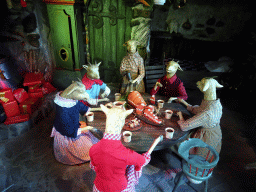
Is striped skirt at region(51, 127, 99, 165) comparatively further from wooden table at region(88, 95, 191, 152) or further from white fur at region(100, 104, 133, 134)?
white fur at region(100, 104, 133, 134)

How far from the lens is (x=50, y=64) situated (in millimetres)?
5215

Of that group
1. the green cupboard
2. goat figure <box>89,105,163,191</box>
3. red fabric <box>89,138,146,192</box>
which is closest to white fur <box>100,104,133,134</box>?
goat figure <box>89,105,163,191</box>

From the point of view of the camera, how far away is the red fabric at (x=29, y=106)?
4000 mm

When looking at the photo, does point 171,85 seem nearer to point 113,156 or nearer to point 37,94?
point 113,156

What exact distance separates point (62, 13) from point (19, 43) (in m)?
1.35

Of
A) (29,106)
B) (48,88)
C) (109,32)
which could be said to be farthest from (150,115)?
(109,32)

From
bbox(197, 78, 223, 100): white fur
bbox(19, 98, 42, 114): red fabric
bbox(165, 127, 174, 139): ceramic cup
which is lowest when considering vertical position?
bbox(19, 98, 42, 114): red fabric

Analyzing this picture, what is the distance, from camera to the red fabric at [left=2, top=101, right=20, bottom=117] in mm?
3753

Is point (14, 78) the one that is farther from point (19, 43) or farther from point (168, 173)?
point (168, 173)

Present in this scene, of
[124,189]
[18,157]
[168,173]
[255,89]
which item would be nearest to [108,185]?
[124,189]

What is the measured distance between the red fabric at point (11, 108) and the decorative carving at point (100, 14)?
3.18 meters

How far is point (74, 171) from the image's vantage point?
3.11 m

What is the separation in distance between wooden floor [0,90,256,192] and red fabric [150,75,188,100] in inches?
47.6

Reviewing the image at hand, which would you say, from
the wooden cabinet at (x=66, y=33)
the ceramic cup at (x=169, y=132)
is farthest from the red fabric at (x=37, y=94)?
the ceramic cup at (x=169, y=132)
